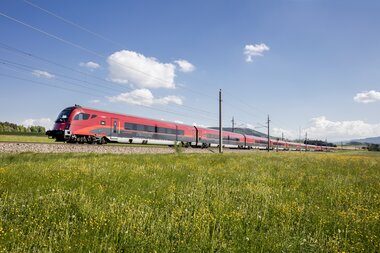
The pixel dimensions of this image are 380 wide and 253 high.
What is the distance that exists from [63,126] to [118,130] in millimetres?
6200

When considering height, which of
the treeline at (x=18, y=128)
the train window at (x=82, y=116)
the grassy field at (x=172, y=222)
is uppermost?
the treeline at (x=18, y=128)

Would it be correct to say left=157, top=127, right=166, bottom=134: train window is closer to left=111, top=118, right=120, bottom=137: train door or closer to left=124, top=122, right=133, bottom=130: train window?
left=124, top=122, right=133, bottom=130: train window

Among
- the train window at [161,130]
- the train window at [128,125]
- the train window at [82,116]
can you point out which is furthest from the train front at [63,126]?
the train window at [161,130]

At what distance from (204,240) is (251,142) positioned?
6081 cm

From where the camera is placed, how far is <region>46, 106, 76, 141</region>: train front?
2381 centimetres

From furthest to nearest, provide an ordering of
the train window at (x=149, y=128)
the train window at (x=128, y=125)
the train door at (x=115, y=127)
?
the train window at (x=149, y=128) < the train window at (x=128, y=125) < the train door at (x=115, y=127)

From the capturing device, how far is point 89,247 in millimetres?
2920

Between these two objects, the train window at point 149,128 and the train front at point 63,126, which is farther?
the train window at point 149,128

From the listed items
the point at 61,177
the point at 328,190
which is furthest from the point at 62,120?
the point at 328,190

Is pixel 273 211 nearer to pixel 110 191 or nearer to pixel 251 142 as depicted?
pixel 110 191

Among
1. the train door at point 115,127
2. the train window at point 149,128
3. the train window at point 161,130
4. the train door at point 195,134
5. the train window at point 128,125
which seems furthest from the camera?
the train door at point 195,134

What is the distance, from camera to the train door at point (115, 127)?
91.8 ft

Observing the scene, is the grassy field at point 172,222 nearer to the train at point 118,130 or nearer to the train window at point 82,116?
the train window at point 82,116

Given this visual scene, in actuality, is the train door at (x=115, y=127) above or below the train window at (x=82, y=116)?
below
